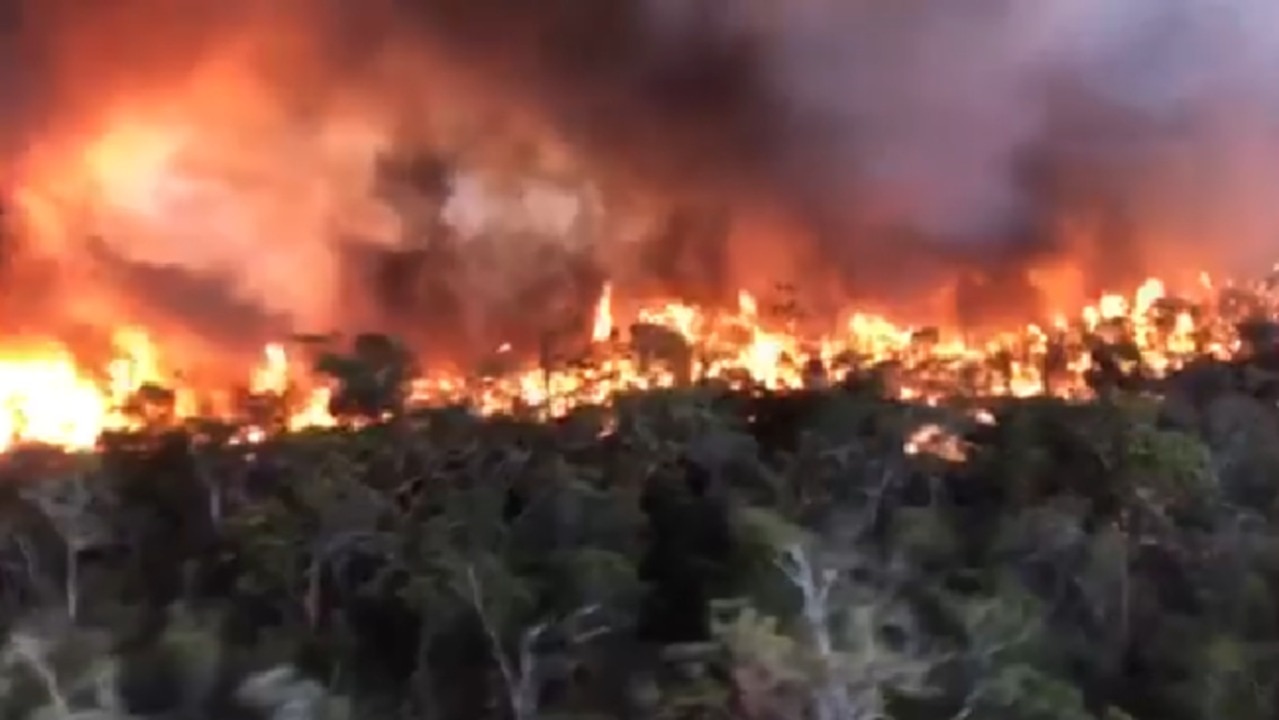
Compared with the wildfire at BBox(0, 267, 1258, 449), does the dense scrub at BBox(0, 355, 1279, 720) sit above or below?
below

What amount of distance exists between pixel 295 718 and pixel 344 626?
248 centimetres

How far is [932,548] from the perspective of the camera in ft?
35.0

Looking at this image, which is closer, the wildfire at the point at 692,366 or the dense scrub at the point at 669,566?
the dense scrub at the point at 669,566

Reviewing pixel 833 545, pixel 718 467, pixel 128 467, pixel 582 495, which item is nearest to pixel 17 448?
pixel 128 467

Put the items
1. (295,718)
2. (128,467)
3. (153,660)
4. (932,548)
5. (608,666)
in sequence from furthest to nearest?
(128,467) → (932,548) → (608,666) → (153,660) → (295,718)

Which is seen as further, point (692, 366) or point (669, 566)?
point (692, 366)

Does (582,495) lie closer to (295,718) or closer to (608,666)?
(608,666)

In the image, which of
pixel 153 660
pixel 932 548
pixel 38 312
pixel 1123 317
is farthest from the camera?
pixel 1123 317

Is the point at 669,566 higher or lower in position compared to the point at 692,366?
lower

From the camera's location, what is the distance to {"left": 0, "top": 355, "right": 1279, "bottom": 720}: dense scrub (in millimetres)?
8680

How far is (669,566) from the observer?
1128cm

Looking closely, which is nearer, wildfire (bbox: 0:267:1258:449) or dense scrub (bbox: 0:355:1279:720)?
dense scrub (bbox: 0:355:1279:720)

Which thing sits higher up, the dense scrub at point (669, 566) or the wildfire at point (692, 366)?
the wildfire at point (692, 366)

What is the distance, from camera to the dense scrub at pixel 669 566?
8.68 metres
